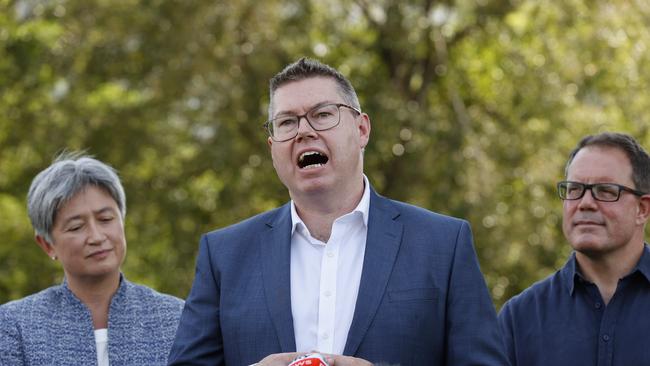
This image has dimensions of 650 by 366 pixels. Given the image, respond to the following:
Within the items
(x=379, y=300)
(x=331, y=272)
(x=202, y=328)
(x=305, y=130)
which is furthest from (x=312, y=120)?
(x=202, y=328)

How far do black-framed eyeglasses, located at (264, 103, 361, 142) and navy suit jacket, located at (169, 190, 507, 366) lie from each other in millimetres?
342

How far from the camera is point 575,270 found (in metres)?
4.66

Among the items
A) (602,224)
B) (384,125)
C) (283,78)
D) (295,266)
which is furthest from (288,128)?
(384,125)

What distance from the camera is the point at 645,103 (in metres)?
14.2

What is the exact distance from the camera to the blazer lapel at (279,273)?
372 centimetres

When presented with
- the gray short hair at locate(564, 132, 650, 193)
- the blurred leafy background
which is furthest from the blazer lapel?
the blurred leafy background

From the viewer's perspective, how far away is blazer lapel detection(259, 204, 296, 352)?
3.72 metres

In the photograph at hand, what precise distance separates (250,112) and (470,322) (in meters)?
10.1

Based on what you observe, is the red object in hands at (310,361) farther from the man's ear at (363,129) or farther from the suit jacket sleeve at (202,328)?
the man's ear at (363,129)

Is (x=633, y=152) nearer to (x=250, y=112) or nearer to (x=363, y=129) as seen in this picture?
(x=363, y=129)

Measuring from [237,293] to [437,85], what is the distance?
11.5m

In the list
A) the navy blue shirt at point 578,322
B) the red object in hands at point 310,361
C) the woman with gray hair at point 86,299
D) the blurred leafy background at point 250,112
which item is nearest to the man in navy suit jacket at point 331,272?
the red object in hands at point 310,361

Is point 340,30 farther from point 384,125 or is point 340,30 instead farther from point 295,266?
point 295,266

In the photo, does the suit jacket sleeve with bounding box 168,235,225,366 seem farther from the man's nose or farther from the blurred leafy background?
the blurred leafy background
